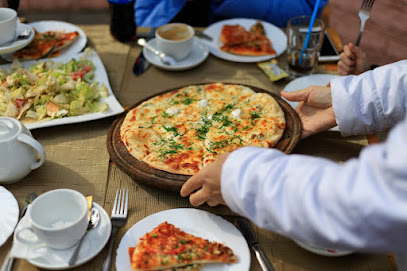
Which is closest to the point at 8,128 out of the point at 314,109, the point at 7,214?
the point at 7,214

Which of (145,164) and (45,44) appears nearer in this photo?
(145,164)

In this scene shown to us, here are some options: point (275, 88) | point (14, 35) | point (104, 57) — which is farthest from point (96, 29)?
point (275, 88)

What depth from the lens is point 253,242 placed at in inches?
57.1

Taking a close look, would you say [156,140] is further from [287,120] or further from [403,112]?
[403,112]

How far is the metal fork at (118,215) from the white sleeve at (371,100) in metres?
1.00

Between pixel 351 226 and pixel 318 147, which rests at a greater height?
pixel 351 226

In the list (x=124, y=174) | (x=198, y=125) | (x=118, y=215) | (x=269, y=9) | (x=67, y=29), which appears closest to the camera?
(x=118, y=215)

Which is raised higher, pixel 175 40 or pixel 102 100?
pixel 175 40

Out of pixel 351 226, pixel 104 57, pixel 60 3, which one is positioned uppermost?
pixel 351 226

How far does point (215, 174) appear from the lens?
139 cm

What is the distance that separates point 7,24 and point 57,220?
1416mm

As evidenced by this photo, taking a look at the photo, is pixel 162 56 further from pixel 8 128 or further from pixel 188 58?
pixel 8 128

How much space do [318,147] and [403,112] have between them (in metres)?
0.40

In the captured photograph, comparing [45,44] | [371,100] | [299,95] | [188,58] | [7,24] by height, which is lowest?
[45,44]
